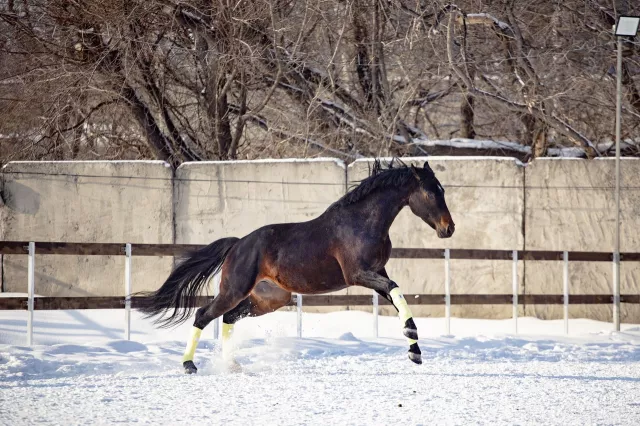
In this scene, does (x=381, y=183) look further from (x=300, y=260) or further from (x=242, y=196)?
(x=242, y=196)

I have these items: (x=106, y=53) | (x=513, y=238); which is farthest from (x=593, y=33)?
(x=106, y=53)

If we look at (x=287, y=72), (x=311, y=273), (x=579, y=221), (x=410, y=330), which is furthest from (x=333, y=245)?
(x=287, y=72)

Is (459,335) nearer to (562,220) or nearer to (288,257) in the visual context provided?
(562,220)

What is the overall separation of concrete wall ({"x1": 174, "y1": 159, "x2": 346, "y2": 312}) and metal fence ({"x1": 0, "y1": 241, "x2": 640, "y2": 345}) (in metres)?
1.70

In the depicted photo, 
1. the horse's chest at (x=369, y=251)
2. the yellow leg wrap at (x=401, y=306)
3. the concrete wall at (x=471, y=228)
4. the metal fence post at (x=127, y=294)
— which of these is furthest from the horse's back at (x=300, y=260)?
the concrete wall at (x=471, y=228)

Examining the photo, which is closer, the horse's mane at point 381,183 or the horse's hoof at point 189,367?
the horse's hoof at point 189,367

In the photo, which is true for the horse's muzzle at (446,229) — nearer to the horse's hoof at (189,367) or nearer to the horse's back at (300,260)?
the horse's back at (300,260)

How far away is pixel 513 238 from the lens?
481 inches

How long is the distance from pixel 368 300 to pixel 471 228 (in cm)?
228

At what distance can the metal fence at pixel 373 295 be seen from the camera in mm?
9312

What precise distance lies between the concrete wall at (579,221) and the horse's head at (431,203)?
5048 mm

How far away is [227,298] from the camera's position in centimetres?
753

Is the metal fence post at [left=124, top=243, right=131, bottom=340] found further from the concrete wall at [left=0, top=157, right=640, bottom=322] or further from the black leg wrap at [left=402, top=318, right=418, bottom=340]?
the black leg wrap at [left=402, top=318, right=418, bottom=340]

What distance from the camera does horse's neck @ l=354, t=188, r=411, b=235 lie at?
7.49 metres
